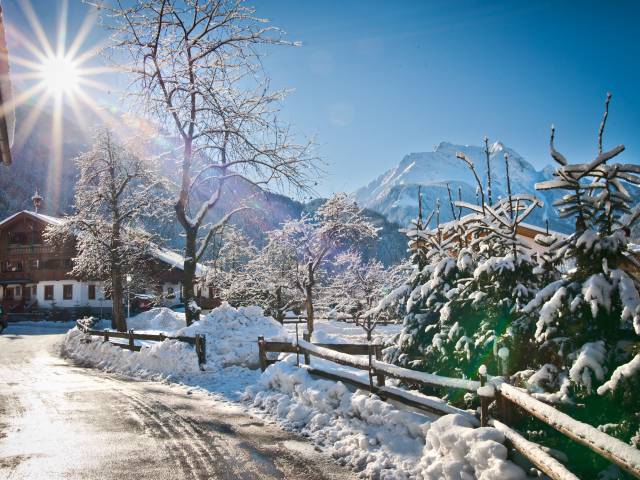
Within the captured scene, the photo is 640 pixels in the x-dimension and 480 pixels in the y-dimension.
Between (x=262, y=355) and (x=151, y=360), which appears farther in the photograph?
(x=151, y=360)

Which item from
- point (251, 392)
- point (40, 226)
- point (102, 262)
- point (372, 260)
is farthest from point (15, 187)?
point (251, 392)

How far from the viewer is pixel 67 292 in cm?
5172

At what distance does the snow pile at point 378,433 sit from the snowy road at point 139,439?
469mm

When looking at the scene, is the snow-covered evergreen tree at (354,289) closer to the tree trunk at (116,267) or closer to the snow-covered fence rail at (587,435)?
the tree trunk at (116,267)

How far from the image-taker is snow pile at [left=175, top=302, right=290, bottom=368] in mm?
14938

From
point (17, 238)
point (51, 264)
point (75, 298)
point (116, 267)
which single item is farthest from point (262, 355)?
point (17, 238)

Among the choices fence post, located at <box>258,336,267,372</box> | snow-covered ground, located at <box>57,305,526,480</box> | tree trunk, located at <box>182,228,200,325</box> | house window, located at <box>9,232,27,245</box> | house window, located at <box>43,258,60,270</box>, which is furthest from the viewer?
house window, located at <box>9,232,27,245</box>

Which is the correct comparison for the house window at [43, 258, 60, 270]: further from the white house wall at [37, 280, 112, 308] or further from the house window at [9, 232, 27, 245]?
the house window at [9, 232, 27, 245]

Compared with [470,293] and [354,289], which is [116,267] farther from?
[354,289]

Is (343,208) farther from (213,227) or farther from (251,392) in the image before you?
(251,392)

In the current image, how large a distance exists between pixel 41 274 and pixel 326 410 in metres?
53.3

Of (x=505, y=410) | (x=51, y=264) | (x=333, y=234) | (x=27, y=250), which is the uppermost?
(x=27, y=250)

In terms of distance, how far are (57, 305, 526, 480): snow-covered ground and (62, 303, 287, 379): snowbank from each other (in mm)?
32

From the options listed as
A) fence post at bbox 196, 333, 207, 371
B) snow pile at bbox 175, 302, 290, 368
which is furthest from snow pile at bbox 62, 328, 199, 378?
snow pile at bbox 175, 302, 290, 368
